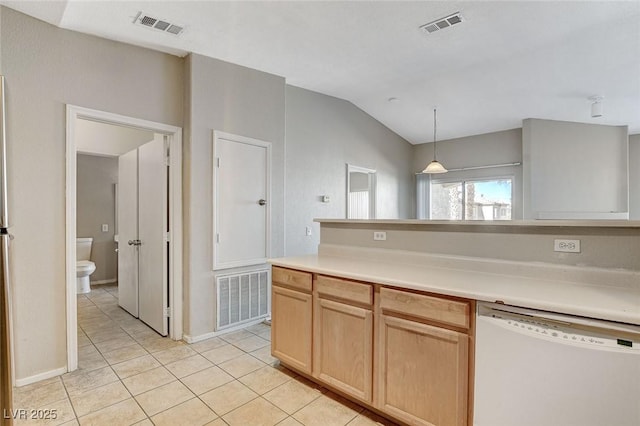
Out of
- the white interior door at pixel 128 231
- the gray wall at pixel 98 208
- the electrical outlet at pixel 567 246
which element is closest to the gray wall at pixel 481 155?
the electrical outlet at pixel 567 246

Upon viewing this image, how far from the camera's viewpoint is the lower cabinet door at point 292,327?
2313mm

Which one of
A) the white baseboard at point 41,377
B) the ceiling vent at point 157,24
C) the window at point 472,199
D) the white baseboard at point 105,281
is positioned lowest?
the white baseboard at point 41,377

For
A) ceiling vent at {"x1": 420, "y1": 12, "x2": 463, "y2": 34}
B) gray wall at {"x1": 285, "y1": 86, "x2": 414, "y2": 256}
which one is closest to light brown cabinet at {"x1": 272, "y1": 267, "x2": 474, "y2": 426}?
gray wall at {"x1": 285, "y1": 86, "x2": 414, "y2": 256}

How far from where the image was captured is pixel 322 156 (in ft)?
15.4

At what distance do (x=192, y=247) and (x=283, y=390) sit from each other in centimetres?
160

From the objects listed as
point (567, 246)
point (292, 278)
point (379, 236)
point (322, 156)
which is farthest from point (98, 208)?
point (567, 246)

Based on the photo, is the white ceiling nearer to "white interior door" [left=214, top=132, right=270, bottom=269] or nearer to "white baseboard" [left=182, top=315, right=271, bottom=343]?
"white interior door" [left=214, top=132, right=270, bottom=269]

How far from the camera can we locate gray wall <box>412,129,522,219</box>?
18.5 ft

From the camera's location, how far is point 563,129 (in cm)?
500

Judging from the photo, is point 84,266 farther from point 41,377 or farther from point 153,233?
point 41,377

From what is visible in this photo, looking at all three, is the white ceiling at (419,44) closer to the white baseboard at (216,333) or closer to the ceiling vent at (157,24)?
the ceiling vent at (157,24)

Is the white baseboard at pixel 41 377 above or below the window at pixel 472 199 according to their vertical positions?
below

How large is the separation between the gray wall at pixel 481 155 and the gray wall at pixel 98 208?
5.87 metres

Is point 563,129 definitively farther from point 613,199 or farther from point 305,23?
point 305,23
